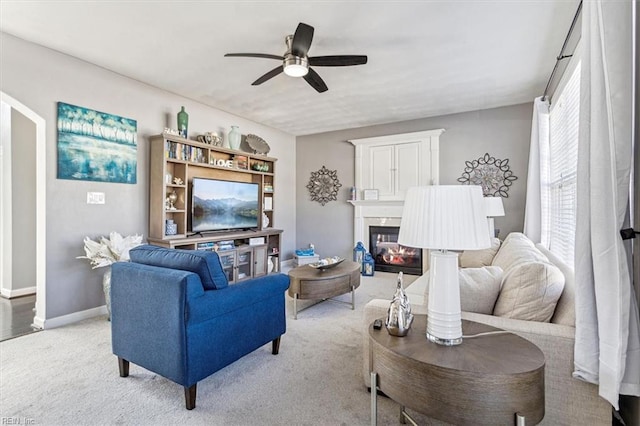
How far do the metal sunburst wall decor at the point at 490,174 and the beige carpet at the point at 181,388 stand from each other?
326cm

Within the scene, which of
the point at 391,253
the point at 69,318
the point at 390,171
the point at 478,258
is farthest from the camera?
the point at 391,253

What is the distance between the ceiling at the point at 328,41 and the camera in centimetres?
240

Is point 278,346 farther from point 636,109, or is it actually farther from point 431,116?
point 431,116

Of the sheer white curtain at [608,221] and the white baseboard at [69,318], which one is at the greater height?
the sheer white curtain at [608,221]

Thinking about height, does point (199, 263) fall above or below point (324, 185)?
below

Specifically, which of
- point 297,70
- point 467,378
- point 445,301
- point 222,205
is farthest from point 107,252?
point 467,378

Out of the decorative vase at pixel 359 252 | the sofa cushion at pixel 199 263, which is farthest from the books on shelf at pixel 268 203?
the sofa cushion at pixel 199 263

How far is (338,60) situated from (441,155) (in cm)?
299

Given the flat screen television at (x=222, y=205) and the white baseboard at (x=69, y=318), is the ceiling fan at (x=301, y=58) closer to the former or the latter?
the flat screen television at (x=222, y=205)

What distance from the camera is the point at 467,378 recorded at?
3.65 feet

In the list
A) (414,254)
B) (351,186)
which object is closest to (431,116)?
(351,186)

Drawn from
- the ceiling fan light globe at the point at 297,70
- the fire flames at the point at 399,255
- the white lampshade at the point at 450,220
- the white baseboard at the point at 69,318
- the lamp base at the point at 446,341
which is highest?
the ceiling fan light globe at the point at 297,70

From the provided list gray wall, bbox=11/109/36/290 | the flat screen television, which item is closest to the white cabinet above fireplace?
the flat screen television

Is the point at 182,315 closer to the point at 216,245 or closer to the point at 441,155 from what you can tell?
the point at 216,245
